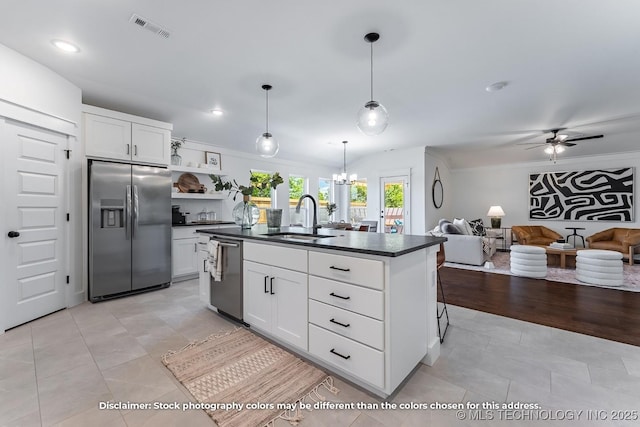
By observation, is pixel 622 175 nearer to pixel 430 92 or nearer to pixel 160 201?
pixel 430 92

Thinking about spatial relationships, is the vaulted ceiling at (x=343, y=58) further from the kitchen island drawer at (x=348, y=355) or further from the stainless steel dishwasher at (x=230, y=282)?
the kitchen island drawer at (x=348, y=355)

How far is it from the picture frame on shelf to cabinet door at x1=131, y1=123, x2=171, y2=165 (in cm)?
124

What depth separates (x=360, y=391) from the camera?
169cm

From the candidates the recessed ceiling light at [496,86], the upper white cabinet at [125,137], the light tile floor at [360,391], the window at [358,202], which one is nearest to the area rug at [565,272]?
the light tile floor at [360,391]

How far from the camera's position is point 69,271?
10.3 feet

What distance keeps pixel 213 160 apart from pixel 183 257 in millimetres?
2098

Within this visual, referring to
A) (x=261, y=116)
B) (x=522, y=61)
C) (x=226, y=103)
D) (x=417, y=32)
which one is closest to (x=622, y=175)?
(x=522, y=61)

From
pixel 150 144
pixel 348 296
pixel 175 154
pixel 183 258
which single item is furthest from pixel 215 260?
pixel 175 154

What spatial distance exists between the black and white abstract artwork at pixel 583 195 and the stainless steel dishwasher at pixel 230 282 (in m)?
7.73

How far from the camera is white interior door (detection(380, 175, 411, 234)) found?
261 inches

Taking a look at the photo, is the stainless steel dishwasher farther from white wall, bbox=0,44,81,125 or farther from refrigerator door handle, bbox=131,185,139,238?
white wall, bbox=0,44,81,125

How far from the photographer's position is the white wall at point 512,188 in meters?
6.30

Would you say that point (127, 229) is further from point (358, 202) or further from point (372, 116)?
point (358, 202)

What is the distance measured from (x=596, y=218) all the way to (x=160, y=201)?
9.00 metres
